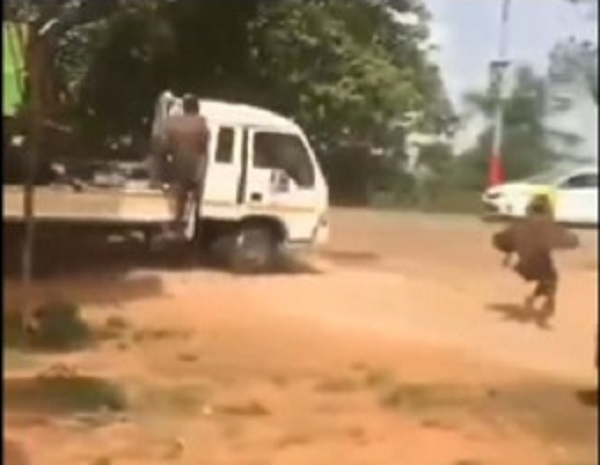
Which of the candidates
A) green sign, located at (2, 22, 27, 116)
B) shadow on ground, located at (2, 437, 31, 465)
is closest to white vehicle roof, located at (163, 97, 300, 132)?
green sign, located at (2, 22, 27, 116)

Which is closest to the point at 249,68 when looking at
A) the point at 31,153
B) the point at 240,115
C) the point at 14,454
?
the point at 240,115

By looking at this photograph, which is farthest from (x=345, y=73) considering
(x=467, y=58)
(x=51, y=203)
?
(x=51, y=203)

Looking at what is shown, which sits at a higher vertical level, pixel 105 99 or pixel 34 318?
pixel 105 99

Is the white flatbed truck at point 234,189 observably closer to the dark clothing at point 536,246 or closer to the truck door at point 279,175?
the truck door at point 279,175

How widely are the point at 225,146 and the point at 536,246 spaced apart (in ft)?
0.72

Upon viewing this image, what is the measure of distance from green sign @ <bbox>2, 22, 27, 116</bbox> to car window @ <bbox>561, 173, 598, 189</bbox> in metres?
0.36

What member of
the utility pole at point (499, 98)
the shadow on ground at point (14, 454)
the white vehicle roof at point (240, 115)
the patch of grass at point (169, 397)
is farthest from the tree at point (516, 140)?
the shadow on ground at point (14, 454)

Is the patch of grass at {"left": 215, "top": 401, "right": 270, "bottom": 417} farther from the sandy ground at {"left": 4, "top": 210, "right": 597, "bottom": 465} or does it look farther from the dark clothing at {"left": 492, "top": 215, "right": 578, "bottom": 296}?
the dark clothing at {"left": 492, "top": 215, "right": 578, "bottom": 296}

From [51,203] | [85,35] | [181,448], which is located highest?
[85,35]

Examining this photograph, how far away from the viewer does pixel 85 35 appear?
91 cm

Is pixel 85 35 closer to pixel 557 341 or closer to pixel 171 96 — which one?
pixel 171 96

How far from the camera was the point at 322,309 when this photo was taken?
925mm

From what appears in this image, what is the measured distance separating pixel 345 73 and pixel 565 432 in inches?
11.1

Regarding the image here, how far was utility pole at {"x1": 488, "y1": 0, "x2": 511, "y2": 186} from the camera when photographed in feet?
3.01
